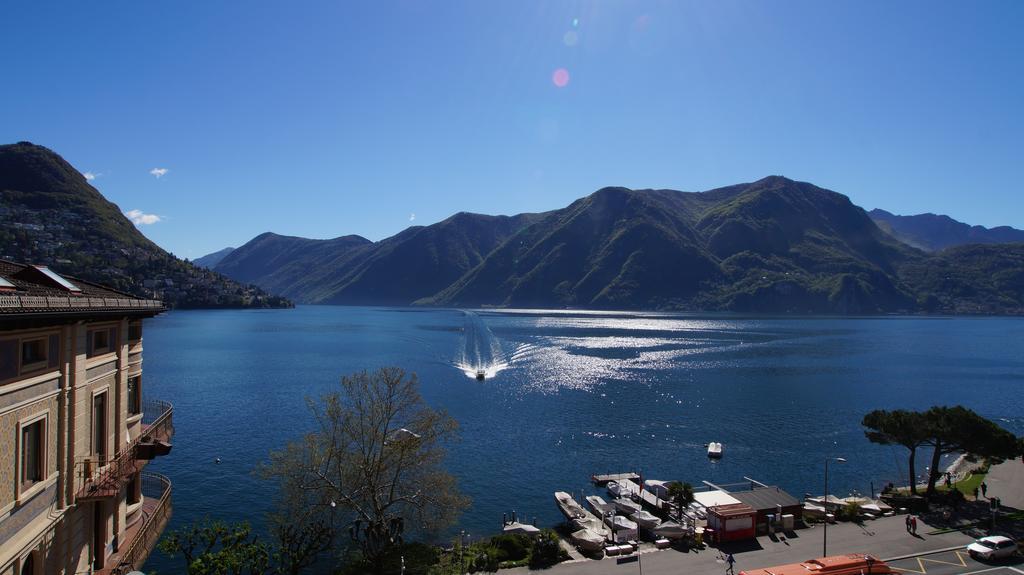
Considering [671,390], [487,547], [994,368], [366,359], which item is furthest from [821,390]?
[366,359]

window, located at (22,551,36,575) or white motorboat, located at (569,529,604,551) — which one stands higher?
window, located at (22,551,36,575)

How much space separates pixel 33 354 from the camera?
14.6m

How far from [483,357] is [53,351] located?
11543 cm

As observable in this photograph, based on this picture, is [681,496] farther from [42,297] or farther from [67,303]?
[42,297]

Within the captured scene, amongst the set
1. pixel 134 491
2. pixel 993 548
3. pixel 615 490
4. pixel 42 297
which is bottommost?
pixel 615 490

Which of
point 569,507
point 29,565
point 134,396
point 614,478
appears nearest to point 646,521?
point 569,507

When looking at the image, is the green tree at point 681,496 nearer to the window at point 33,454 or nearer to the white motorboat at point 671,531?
the white motorboat at point 671,531

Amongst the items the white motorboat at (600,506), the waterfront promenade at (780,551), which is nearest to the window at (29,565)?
the waterfront promenade at (780,551)

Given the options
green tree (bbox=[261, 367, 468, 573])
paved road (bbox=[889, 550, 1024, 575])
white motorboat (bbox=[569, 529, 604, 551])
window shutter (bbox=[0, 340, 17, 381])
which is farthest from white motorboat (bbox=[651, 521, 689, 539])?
window shutter (bbox=[0, 340, 17, 381])

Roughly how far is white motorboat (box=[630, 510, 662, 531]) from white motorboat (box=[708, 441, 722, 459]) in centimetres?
2328

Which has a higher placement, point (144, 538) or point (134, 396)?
point (134, 396)

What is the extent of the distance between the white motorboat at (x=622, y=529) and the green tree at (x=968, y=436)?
21.8 meters

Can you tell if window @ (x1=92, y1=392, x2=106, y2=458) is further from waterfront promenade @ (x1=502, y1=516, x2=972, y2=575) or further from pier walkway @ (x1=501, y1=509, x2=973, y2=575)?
waterfront promenade @ (x1=502, y1=516, x2=972, y2=575)

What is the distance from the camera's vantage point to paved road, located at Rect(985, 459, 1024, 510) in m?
40.6
